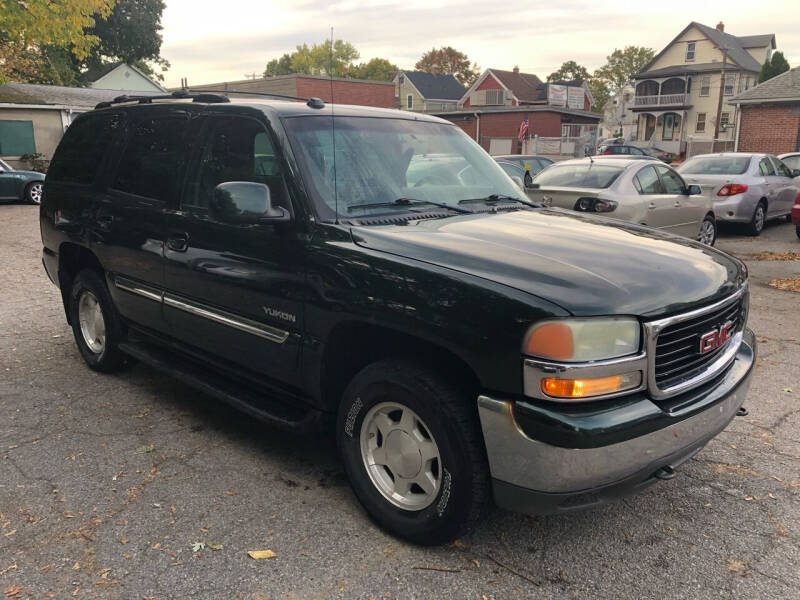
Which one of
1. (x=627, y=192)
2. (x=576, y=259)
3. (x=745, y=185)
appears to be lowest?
(x=745, y=185)

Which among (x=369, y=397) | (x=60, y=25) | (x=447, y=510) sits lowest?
(x=447, y=510)

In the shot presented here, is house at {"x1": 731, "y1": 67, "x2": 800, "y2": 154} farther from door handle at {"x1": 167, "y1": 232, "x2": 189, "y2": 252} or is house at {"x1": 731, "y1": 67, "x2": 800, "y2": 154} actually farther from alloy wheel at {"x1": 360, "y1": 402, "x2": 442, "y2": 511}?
alloy wheel at {"x1": 360, "y1": 402, "x2": 442, "y2": 511}

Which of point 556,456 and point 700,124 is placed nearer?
point 556,456

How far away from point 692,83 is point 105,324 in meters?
68.0

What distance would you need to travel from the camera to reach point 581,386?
2498mm

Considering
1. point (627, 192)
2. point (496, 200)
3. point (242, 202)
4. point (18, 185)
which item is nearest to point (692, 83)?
point (18, 185)

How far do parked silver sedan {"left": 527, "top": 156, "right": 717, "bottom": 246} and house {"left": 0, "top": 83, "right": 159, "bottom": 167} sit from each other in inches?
891

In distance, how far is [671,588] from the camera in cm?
276

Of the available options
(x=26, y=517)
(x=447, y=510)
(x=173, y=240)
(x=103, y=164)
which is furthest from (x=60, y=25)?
(x=447, y=510)

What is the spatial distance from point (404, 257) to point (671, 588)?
1.72 metres

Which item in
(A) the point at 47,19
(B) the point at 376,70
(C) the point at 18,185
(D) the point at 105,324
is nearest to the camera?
(D) the point at 105,324

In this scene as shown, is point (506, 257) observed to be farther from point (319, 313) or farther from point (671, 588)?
point (671, 588)

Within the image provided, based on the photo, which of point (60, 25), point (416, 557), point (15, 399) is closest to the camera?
point (416, 557)

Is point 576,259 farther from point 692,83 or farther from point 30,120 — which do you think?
point 692,83
